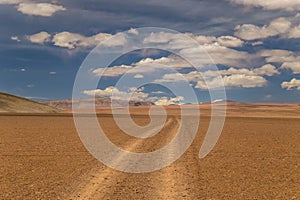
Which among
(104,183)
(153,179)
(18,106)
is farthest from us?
(18,106)

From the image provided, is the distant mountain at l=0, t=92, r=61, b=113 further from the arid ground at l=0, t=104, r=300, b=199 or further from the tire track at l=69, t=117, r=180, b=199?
the tire track at l=69, t=117, r=180, b=199

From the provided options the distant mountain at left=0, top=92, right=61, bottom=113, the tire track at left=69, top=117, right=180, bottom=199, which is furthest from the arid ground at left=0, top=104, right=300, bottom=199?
the distant mountain at left=0, top=92, right=61, bottom=113

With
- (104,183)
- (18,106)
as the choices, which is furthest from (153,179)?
(18,106)

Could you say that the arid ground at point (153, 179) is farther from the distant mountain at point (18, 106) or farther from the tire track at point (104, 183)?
the distant mountain at point (18, 106)

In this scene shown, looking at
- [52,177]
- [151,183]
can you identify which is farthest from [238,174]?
[52,177]

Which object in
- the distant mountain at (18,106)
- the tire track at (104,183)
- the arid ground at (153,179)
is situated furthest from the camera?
the distant mountain at (18,106)

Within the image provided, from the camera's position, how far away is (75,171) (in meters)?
15.1

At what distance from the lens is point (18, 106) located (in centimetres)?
16238

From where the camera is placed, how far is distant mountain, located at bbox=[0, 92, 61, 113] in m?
152

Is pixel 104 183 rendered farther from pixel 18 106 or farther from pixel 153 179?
pixel 18 106

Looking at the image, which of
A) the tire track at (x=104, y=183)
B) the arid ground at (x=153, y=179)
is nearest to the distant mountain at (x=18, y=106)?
the arid ground at (x=153, y=179)

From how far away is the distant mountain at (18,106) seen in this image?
15193 cm

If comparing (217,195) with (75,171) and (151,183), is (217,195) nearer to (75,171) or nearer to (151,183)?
(151,183)

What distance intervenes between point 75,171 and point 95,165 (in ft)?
5.18
